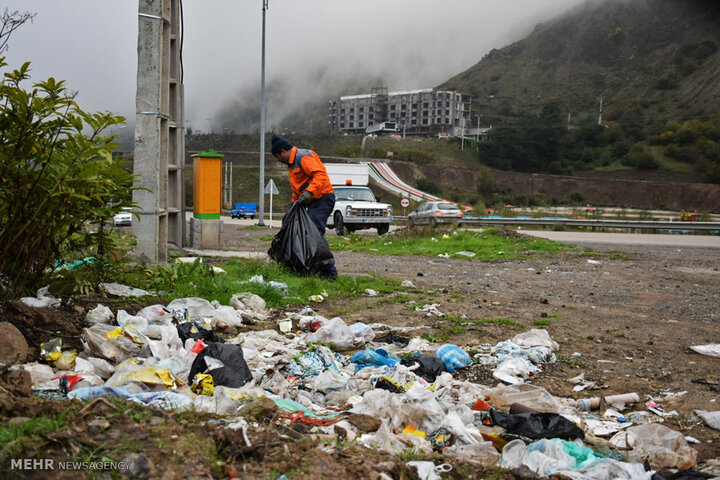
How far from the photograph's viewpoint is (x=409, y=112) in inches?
6875

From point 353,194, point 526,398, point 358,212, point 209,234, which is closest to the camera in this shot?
point 526,398

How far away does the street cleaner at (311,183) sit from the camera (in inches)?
325

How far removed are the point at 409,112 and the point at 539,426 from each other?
176086mm

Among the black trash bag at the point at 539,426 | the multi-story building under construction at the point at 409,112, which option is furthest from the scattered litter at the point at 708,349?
the multi-story building under construction at the point at 409,112

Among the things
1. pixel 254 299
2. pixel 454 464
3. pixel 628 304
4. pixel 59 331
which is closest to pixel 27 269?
pixel 59 331

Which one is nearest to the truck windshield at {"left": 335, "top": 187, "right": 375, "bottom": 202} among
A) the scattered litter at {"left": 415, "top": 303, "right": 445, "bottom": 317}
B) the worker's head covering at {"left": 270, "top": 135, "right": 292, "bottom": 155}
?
the worker's head covering at {"left": 270, "top": 135, "right": 292, "bottom": 155}

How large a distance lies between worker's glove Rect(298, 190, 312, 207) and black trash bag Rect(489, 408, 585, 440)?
523 centimetres

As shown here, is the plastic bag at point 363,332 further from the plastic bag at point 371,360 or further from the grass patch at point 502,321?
the grass patch at point 502,321

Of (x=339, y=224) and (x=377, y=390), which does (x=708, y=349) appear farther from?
(x=339, y=224)

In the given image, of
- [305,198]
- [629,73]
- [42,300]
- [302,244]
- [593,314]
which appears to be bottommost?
[593,314]

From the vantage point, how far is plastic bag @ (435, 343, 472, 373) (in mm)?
4535

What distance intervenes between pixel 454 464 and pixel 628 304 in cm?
608

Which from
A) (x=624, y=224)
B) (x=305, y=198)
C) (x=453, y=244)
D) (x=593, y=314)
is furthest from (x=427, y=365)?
(x=624, y=224)

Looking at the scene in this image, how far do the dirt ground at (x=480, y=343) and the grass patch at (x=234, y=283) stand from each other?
0.38 meters
